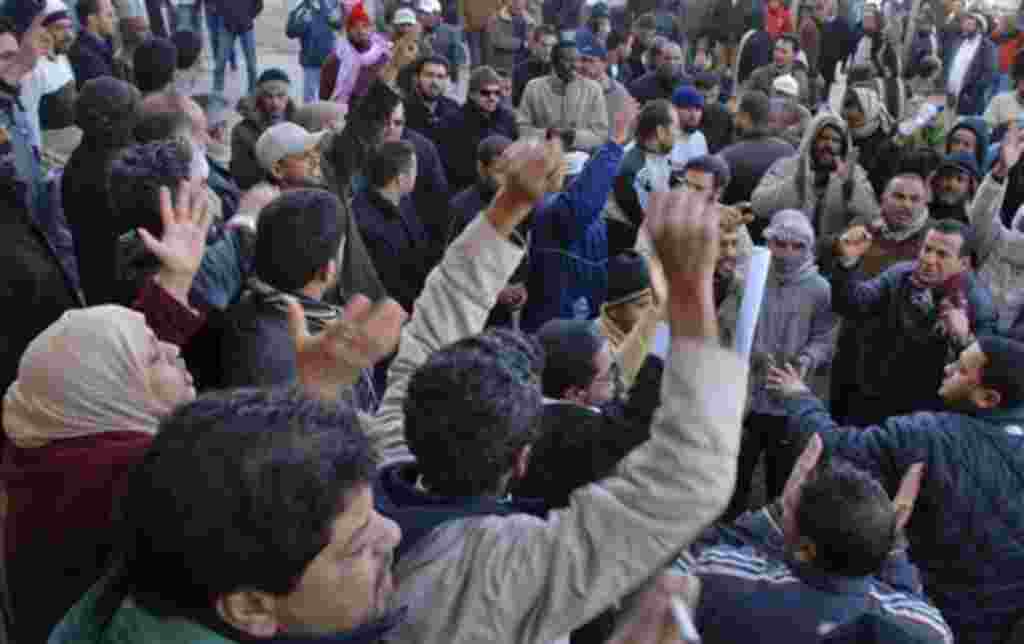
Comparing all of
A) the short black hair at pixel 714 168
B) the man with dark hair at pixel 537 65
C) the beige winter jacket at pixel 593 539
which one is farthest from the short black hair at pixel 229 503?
the man with dark hair at pixel 537 65

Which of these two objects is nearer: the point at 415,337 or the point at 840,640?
the point at 840,640

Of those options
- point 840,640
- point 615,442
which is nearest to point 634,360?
point 615,442

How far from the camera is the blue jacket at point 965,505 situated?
302cm

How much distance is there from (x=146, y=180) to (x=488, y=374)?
5.21ft

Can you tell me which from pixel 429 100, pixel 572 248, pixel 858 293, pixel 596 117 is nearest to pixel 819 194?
pixel 858 293

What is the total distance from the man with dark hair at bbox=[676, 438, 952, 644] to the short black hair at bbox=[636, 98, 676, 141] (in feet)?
10.8

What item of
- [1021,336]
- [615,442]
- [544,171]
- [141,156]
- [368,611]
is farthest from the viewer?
[1021,336]

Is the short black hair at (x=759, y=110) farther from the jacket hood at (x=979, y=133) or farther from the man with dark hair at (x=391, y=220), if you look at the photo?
the man with dark hair at (x=391, y=220)

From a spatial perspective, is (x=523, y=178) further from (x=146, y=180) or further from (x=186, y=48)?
(x=186, y=48)

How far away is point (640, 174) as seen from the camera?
554cm

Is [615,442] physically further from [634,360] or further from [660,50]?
[660,50]

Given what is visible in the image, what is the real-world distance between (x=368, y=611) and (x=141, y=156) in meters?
1.98

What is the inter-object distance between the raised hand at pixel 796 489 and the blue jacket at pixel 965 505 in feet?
1.46

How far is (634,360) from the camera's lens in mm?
3191
